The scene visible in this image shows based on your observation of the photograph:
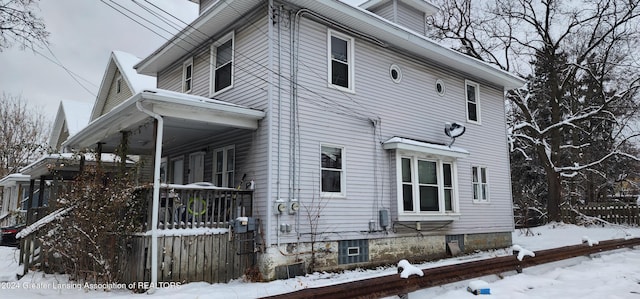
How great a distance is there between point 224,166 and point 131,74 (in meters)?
9.46

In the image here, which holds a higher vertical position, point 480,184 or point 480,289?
point 480,184

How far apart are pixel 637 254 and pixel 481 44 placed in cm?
1445

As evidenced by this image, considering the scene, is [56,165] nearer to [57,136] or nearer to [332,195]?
[332,195]

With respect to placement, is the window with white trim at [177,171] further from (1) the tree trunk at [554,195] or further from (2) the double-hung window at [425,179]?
(1) the tree trunk at [554,195]

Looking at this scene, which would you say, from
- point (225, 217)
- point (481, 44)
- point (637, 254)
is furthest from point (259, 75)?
point (481, 44)

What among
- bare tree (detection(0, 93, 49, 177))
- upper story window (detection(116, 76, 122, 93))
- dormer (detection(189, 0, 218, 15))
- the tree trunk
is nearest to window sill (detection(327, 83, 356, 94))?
dormer (detection(189, 0, 218, 15))

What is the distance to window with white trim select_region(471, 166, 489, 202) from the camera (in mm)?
13734

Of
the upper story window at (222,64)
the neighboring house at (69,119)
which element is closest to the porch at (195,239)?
the upper story window at (222,64)

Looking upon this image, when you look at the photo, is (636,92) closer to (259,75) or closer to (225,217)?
(259,75)

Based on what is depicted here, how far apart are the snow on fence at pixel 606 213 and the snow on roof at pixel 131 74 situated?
20428mm

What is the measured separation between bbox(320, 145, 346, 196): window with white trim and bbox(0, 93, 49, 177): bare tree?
2576 centimetres

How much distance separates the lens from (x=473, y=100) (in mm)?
14578

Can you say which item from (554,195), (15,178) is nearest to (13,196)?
(15,178)

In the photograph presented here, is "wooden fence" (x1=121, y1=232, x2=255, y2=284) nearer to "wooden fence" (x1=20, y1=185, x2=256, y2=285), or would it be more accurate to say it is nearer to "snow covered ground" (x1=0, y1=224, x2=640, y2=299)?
"wooden fence" (x1=20, y1=185, x2=256, y2=285)
